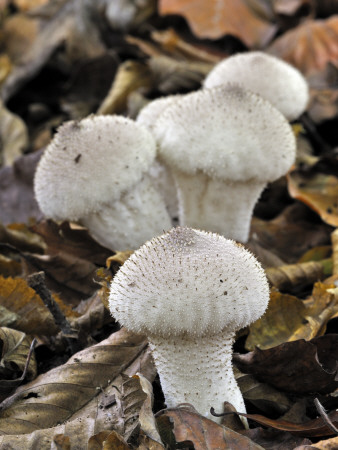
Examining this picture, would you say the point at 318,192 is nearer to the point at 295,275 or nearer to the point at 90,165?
the point at 295,275

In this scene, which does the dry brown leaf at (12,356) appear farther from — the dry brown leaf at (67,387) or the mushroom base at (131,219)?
the mushroom base at (131,219)

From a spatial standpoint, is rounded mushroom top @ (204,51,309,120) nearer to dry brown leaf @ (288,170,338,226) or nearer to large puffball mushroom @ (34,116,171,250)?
dry brown leaf @ (288,170,338,226)

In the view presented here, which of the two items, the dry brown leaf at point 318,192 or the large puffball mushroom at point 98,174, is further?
the dry brown leaf at point 318,192

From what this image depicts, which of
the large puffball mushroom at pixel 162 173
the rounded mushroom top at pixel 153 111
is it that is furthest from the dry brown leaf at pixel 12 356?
the rounded mushroom top at pixel 153 111

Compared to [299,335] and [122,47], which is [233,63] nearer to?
[299,335]

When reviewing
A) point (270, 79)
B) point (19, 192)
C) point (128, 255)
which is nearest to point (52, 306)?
point (128, 255)

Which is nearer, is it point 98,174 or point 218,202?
point 98,174
